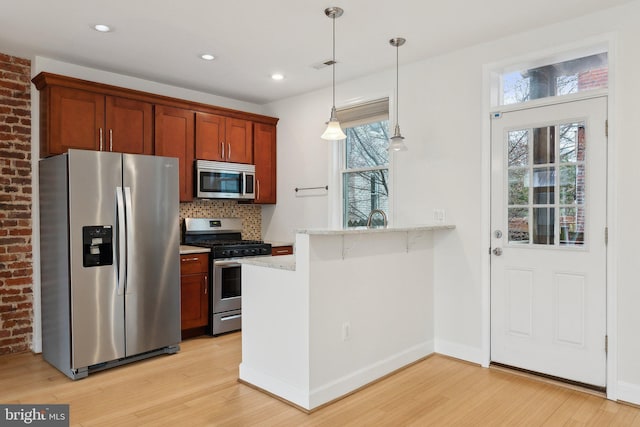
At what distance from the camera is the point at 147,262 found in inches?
145

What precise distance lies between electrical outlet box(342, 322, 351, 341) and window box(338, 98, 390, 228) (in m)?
1.60

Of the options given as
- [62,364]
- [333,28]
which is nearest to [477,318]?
[333,28]

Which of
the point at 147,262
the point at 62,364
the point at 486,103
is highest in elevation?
the point at 486,103

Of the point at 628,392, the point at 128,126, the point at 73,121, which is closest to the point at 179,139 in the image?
the point at 128,126

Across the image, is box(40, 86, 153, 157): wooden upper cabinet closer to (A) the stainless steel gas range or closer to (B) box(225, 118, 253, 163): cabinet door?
(B) box(225, 118, 253, 163): cabinet door

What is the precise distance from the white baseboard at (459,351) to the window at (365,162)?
→ 1.33 m

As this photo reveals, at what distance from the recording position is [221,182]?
15.8ft

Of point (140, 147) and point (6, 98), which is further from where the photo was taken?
point (140, 147)

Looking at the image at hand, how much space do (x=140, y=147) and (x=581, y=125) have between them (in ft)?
12.5

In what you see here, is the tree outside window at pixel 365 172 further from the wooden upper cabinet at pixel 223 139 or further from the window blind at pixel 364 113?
the wooden upper cabinet at pixel 223 139

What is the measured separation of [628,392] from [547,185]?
4.91ft

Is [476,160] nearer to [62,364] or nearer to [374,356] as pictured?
[374,356]

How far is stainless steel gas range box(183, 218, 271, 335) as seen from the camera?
4.38 metres

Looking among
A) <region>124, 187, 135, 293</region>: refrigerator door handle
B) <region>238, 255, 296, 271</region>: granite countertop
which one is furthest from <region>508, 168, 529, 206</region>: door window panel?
<region>124, 187, 135, 293</region>: refrigerator door handle
